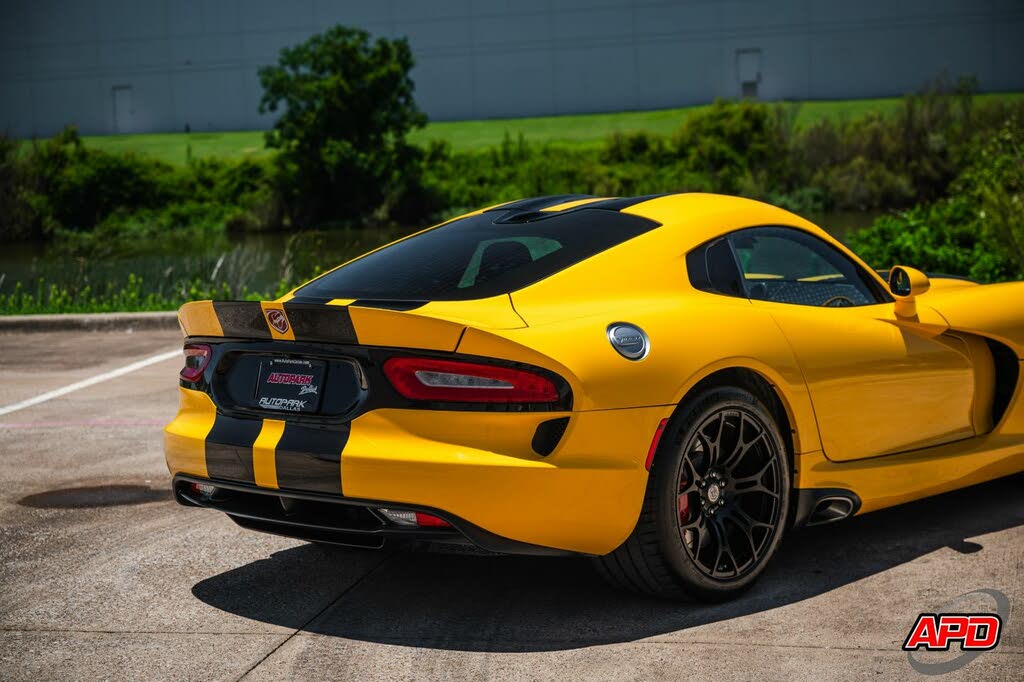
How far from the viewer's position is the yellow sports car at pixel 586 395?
4168 mm

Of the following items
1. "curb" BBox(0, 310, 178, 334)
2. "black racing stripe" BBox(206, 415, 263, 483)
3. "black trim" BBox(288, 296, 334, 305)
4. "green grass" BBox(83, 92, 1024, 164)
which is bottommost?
"curb" BBox(0, 310, 178, 334)

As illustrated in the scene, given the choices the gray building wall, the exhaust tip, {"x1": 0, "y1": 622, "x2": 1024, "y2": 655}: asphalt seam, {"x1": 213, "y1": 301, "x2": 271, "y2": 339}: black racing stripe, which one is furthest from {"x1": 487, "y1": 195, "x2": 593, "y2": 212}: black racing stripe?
the gray building wall

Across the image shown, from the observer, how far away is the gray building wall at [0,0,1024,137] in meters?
62.3

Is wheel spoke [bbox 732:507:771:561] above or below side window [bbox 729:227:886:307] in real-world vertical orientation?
below

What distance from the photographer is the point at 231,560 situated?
5.39 meters

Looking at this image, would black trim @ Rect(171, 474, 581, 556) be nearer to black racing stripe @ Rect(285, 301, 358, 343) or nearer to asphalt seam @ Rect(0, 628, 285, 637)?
asphalt seam @ Rect(0, 628, 285, 637)

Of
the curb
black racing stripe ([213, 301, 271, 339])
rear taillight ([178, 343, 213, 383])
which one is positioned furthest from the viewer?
the curb

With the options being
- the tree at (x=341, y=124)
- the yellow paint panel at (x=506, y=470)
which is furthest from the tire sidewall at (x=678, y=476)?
the tree at (x=341, y=124)

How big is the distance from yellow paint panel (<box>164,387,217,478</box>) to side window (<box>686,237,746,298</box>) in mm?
1806

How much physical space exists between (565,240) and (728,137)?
45346 mm

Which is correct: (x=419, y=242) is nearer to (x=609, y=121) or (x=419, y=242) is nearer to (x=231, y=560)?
(x=231, y=560)

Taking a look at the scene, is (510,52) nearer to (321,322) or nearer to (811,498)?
(811,498)

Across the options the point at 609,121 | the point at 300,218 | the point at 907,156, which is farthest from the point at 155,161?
the point at 907,156

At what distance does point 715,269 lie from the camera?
498 centimetres
